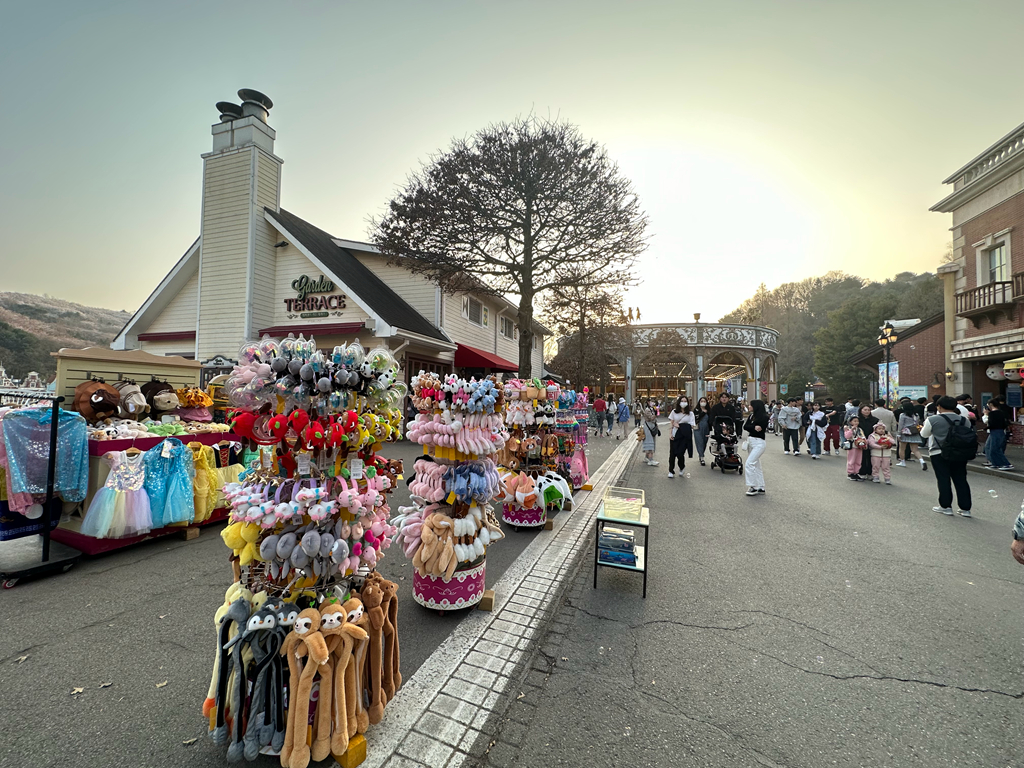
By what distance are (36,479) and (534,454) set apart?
550cm

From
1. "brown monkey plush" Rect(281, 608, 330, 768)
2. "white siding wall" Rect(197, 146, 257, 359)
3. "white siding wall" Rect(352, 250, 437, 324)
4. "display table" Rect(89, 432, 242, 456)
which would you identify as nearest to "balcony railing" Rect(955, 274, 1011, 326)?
"white siding wall" Rect(352, 250, 437, 324)

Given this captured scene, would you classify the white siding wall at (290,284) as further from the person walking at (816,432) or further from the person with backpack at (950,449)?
the person walking at (816,432)

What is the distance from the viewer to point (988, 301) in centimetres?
→ 1482

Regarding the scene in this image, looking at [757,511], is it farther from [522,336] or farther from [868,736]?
[522,336]

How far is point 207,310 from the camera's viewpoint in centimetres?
1480

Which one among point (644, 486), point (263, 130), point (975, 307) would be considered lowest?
point (644, 486)

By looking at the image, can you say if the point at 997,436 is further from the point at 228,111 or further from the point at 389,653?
the point at 228,111

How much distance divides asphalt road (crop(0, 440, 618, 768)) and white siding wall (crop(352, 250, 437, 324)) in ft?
42.4

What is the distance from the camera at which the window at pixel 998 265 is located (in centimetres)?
1474

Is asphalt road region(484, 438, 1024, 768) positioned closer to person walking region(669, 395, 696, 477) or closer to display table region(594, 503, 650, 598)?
display table region(594, 503, 650, 598)

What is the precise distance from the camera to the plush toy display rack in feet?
18.5

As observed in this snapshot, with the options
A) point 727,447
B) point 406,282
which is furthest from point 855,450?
point 406,282

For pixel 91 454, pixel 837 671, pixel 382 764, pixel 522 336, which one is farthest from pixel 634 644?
pixel 522 336

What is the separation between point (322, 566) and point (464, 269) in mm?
12713
